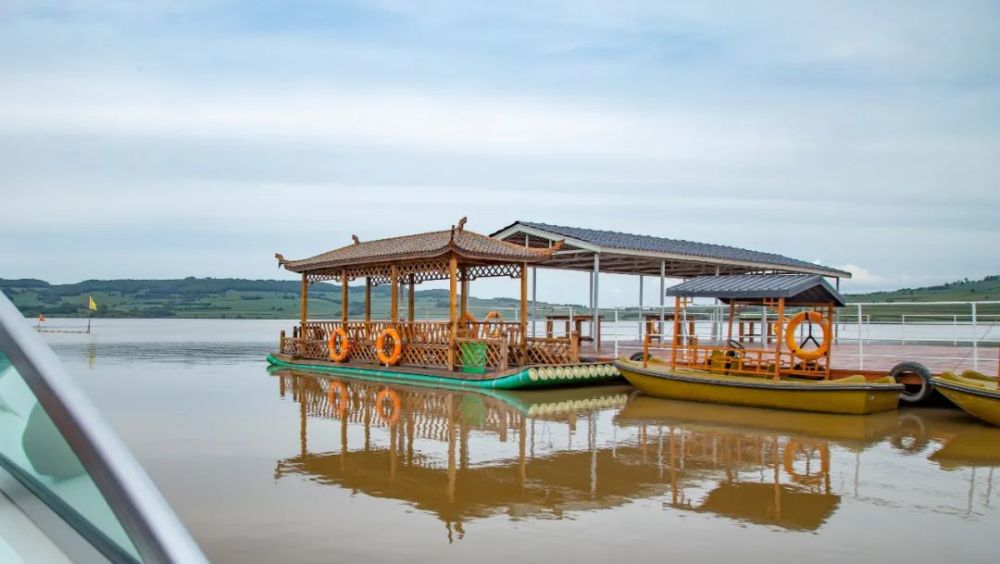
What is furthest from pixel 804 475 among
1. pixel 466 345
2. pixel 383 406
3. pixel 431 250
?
pixel 431 250

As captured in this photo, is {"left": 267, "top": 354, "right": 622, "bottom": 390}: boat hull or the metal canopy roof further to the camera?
the metal canopy roof

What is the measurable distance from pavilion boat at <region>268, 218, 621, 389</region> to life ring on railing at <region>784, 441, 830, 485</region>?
6271 millimetres

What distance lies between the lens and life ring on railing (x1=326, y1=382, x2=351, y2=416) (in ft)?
40.0

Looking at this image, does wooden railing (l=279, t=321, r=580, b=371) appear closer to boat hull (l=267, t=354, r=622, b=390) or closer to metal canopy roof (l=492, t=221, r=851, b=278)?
boat hull (l=267, t=354, r=622, b=390)

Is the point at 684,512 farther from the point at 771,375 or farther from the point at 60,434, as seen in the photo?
the point at 771,375

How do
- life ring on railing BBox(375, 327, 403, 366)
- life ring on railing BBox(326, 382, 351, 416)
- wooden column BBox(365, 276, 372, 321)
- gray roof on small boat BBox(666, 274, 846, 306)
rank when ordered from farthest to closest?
1. wooden column BBox(365, 276, 372, 321)
2. life ring on railing BBox(375, 327, 403, 366)
3. life ring on railing BBox(326, 382, 351, 416)
4. gray roof on small boat BBox(666, 274, 846, 306)

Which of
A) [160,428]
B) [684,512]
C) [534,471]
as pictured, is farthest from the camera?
[160,428]

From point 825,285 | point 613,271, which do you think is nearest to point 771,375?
point 825,285

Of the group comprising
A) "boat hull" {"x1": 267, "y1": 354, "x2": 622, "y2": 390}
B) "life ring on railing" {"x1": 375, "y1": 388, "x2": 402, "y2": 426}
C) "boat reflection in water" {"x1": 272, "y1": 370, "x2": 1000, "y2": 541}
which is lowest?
"life ring on railing" {"x1": 375, "y1": 388, "x2": 402, "y2": 426}

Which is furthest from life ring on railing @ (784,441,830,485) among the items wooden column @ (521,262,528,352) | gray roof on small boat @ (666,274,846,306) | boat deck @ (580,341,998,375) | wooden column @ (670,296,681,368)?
wooden column @ (521,262,528,352)

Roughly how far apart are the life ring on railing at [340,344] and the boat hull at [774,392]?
25.5 feet

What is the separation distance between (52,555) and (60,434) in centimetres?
30

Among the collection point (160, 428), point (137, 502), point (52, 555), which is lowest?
point (160, 428)

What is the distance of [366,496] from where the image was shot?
651 centimetres
